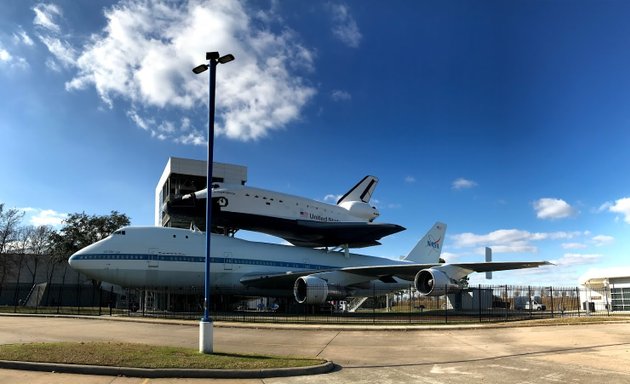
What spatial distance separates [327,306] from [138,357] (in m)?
31.5

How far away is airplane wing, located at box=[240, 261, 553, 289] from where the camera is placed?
30016 mm

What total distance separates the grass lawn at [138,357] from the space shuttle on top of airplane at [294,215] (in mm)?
23459

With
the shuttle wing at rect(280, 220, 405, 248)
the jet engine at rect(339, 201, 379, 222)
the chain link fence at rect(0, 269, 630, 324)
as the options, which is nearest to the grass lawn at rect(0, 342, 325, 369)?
the chain link fence at rect(0, 269, 630, 324)

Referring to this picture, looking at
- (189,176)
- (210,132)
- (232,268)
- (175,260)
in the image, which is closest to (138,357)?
(210,132)

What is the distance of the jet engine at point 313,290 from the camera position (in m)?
29.5

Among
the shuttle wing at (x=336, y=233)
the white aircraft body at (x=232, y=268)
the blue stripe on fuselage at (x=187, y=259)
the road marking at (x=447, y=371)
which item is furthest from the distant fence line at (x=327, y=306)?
the road marking at (x=447, y=371)

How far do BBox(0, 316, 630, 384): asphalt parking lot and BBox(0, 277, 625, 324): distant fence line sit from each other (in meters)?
5.27

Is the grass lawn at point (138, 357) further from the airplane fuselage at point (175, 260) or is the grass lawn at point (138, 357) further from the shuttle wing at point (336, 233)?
the shuttle wing at point (336, 233)

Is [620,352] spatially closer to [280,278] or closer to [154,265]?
[280,278]

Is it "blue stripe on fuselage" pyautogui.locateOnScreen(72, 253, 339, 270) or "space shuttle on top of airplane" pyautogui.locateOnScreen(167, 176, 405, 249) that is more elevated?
"space shuttle on top of airplane" pyautogui.locateOnScreen(167, 176, 405, 249)

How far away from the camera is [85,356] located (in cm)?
1105

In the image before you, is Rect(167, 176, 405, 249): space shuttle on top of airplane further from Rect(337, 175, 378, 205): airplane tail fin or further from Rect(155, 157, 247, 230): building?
Rect(155, 157, 247, 230): building

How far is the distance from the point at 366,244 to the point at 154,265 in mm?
20177

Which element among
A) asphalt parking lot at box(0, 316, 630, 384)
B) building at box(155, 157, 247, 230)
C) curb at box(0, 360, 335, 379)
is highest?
building at box(155, 157, 247, 230)
